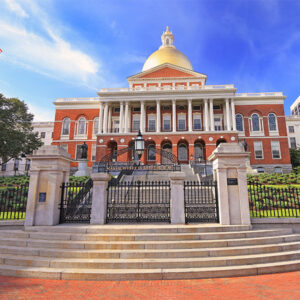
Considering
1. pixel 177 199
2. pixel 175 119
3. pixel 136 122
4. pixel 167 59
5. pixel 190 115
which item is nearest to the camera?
pixel 177 199

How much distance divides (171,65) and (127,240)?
136 ft

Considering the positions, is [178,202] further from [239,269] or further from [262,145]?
[262,145]

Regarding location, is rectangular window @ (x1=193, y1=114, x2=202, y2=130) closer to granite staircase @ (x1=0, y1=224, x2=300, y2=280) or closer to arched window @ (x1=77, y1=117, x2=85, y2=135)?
arched window @ (x1=77, y1=117, x2=85, y2=135)

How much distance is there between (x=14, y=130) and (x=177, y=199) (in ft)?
105

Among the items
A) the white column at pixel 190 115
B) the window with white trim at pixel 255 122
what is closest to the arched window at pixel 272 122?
the window with white trim at pixel 255 122

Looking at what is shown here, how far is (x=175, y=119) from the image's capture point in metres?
39.2

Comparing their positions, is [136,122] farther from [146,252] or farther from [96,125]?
[146,252]

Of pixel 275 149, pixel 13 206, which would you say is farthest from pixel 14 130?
pixel 275 149

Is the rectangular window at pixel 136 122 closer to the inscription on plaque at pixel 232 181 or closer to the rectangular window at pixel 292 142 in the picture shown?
the inscription on plaque at pixel 232 181

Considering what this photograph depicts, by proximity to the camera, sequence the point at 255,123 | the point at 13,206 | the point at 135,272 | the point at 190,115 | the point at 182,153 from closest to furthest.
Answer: the point at 135,272
the point at 13,206
the point at 190,115
the point at 182,153
the point at 255,123

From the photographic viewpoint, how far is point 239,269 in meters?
5.15

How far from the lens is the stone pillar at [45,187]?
744 cm

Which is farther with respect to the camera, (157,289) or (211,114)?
(211,114)

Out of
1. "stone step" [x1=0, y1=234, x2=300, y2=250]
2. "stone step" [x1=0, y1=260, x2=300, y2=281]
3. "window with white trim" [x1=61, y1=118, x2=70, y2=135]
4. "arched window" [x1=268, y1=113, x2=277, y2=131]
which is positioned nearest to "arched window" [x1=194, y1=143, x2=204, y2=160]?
"arched window" [x1=268, y1=113, x2=277, y2=131]
